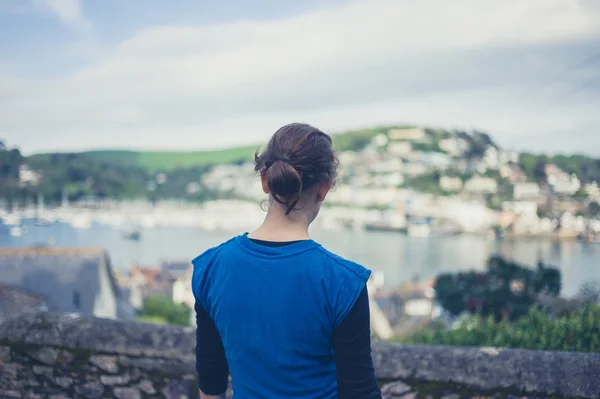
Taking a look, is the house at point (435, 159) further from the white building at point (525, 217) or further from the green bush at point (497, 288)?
the green bush at point (497, 288)

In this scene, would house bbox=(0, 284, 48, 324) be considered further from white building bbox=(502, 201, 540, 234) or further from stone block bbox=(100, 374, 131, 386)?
white building bbox=(502, 201, 540, 234)

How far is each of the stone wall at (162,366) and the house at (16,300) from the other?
8.42 meters

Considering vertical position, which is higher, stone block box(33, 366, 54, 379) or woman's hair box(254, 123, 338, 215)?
woman's hair box(254, 123, 338, 215)

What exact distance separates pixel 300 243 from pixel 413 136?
82.0 metres

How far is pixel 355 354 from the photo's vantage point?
4.02 ft

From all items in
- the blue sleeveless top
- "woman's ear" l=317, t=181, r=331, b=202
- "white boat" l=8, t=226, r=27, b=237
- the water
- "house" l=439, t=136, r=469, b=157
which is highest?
"house" l=439, t=136, r=469, b=157

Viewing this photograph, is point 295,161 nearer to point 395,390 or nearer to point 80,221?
point 395,390

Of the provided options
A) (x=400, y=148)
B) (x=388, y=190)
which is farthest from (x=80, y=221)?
(x=400, y=148)

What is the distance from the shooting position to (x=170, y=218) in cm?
7794

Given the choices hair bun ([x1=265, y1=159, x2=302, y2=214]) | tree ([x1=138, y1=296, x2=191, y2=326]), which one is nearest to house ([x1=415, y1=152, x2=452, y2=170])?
tree ([x1=138, y1=296, x2=191, y2=326])

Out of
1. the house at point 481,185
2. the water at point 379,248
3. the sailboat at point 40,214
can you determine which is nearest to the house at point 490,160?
the house at point 481,185

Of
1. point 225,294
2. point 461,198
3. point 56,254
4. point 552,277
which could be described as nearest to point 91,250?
point 56,254

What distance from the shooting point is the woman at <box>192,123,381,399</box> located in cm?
121

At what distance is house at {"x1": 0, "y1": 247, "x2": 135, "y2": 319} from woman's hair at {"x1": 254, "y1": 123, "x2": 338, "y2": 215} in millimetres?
13216
